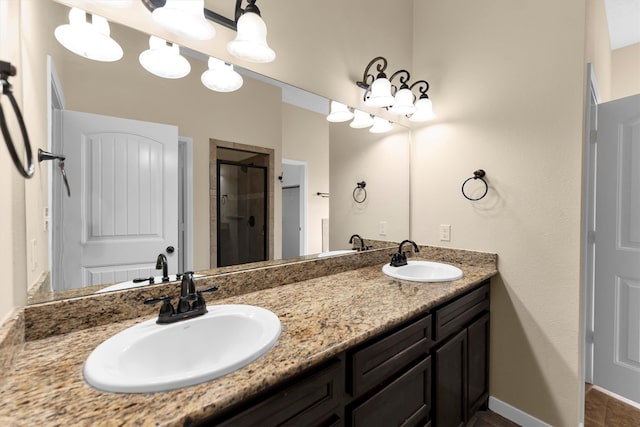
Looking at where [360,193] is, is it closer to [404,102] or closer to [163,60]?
[404,102]

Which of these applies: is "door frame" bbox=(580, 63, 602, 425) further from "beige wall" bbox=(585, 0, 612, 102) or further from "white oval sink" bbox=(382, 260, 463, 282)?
"white oval sink" bbox=(382, 260, 463, 282)

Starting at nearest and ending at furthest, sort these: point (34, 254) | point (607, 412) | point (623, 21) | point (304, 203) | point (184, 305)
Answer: point (34, 254) → point (184, 305) → point (304, 203) → point (607, 412) → point (623, 21)

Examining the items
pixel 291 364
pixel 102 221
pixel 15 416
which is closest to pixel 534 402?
pixel 291 364

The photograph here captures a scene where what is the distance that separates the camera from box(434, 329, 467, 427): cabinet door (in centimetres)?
136

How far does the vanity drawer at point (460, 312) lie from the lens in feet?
4.52

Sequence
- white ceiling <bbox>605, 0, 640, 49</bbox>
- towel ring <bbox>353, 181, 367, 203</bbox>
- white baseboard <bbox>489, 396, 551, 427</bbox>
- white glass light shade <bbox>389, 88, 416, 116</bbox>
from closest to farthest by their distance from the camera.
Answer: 1. white baseboard <bbox>489, 396, 551, 427</bbox>
2. white glass light shade <bbox>389, 88, 416, 116</bbox>
3. towel ring <bbox>353, 181, 367, 203</bbox>
4. white ceiling <bbox>605, 0, 640, 49</bbox>

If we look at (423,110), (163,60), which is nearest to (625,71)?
(423,110)

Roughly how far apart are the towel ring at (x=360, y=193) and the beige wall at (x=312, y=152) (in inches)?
12.7

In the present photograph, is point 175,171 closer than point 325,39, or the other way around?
point 175,171

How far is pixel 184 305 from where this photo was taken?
3.31 feet

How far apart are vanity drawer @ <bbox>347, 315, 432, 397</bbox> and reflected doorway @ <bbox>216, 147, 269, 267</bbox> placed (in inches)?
28.3

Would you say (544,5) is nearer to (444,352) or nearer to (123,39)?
(444,352)

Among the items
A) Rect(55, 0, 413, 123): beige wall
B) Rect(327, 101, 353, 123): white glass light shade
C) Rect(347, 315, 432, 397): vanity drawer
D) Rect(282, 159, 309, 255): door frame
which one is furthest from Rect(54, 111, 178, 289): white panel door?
Rect(327, 101, 353, 123): white glass light shade

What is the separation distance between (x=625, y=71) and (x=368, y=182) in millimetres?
2988
